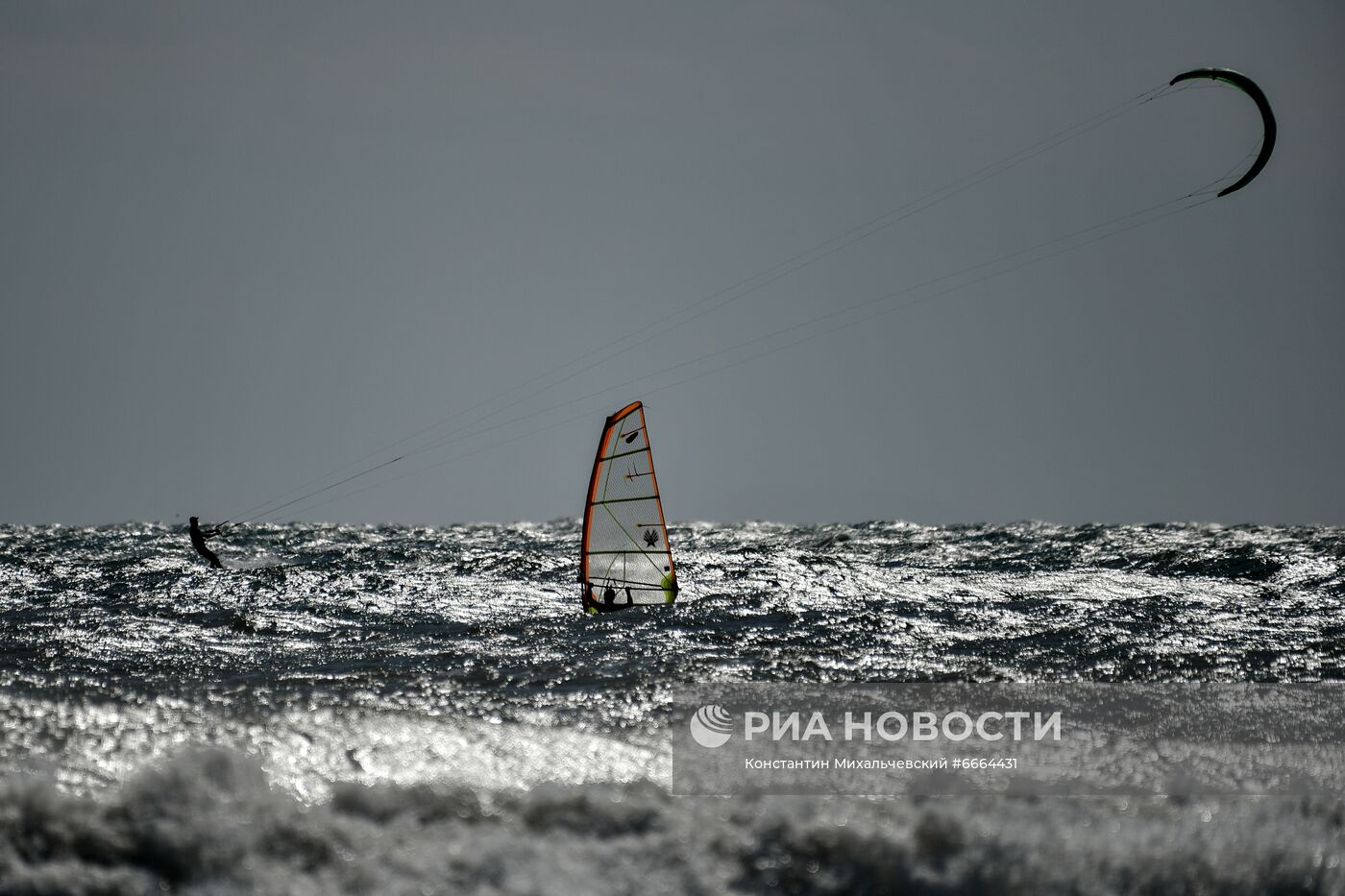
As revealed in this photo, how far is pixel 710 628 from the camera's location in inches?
381

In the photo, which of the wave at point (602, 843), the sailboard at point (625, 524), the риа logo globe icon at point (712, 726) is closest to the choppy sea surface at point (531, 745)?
the wave at point (602, 843)

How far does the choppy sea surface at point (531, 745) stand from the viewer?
3477 millimetres

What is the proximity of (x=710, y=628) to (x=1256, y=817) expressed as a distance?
6009mm

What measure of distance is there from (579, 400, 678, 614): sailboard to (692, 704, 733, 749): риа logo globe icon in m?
5.71

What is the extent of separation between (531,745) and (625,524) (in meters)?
7.59

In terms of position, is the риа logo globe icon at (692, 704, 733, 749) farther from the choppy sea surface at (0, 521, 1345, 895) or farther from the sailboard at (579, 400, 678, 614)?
the sailboard at (579, 400, 678, 614)

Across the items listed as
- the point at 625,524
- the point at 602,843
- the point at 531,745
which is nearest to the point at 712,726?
the point at 531,745

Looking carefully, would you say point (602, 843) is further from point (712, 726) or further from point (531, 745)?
point (712, 726)

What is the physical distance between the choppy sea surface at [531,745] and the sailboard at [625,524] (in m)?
0.61

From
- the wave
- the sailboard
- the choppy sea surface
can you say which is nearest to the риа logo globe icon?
the choppy sea surface

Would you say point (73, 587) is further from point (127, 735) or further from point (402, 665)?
point (127, 735)

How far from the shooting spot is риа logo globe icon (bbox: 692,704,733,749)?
16.3ft

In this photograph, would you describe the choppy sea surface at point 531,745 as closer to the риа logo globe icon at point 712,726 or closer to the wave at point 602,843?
the wave at point 602,843

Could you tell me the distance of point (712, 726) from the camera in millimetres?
5402
